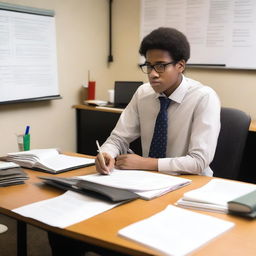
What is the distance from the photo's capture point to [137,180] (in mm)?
1324

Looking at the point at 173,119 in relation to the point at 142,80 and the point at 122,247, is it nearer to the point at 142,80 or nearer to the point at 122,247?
the point at 122,247

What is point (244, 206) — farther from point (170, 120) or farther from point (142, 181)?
point (170, 120)

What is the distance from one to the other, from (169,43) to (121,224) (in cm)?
95

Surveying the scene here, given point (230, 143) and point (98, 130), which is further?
point (98, 130)

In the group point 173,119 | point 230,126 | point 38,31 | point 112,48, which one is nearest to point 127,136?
point 173,119

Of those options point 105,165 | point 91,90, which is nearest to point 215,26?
point 91,90

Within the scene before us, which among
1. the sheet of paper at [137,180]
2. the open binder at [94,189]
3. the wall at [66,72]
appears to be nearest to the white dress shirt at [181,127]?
the sheet of paper at [137,180]

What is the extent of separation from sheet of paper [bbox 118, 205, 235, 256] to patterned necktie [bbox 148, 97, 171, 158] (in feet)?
2.24

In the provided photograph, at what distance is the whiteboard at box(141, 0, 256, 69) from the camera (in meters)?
2.74

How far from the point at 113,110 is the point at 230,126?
1309mm

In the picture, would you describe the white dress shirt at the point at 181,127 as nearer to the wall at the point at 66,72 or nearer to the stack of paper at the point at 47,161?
the stack of paper at the point at 47,161

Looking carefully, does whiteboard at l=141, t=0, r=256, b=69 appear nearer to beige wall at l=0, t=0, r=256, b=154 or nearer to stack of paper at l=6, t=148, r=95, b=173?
beige wall at l=0, t=0, r=256, b=154

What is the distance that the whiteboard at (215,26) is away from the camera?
8.98ft

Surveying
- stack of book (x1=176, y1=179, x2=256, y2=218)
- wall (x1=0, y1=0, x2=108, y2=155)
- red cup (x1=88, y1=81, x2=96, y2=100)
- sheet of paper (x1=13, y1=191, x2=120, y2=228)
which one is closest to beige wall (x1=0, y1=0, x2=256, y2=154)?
wall (x1=0, y1=0, x2=108, y2=155)
